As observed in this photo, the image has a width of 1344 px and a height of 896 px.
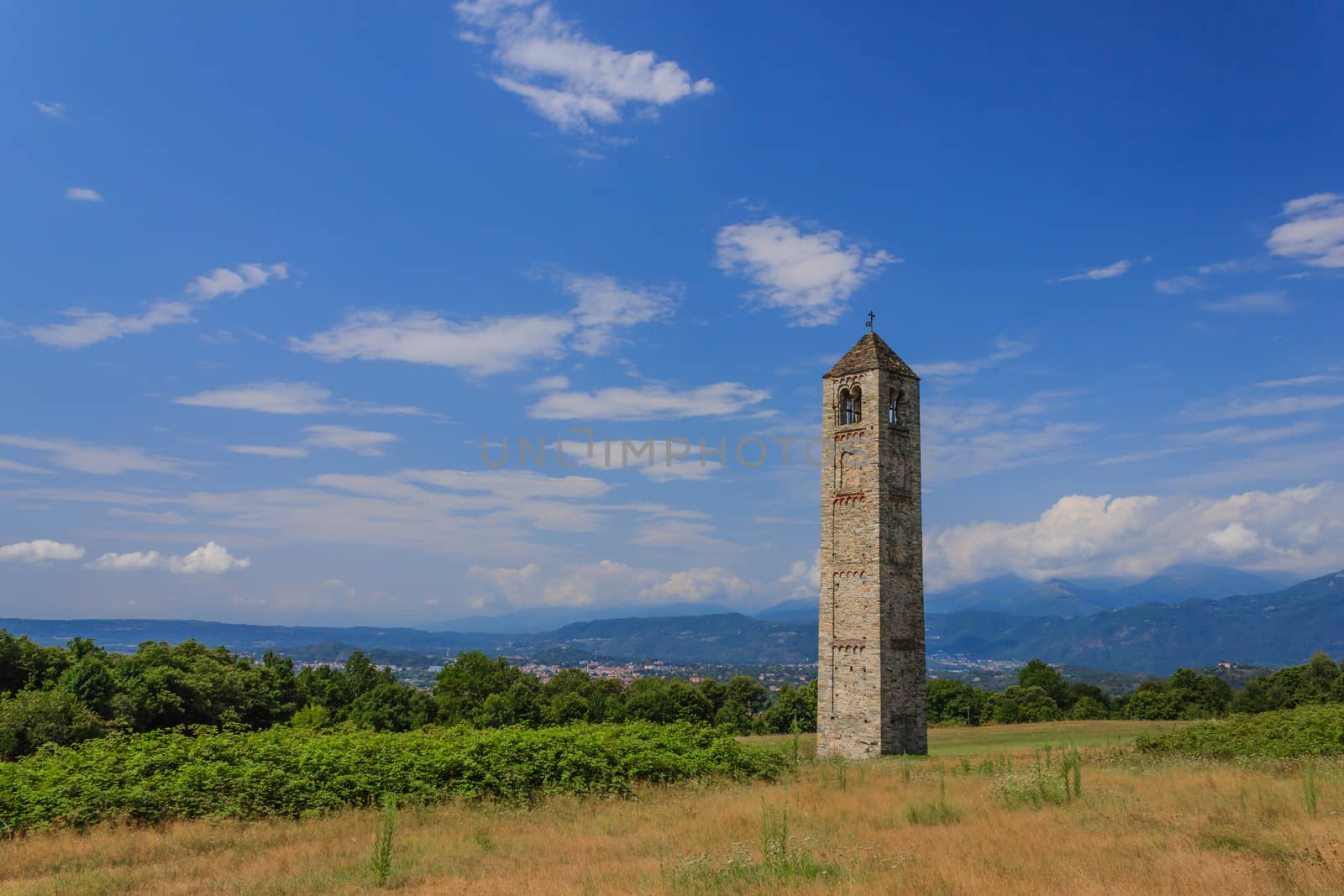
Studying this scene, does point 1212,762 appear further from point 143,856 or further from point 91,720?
point 91,720

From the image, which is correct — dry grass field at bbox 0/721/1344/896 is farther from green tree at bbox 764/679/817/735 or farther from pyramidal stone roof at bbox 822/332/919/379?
green tree at bbox 764/679/817/735

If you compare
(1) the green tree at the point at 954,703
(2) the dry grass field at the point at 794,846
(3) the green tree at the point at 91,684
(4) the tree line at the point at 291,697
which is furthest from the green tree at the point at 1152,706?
(3) the green tree at the point at 91,684

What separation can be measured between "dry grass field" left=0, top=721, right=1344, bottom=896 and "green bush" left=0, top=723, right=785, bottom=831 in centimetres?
68

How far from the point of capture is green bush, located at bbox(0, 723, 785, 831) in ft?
44.8

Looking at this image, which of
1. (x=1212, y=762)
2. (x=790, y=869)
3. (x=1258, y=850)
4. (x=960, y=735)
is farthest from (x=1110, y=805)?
(x=960, y=735)

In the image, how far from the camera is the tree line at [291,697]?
32.9 m

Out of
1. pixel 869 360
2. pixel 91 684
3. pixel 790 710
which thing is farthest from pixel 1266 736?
pixel 790 710

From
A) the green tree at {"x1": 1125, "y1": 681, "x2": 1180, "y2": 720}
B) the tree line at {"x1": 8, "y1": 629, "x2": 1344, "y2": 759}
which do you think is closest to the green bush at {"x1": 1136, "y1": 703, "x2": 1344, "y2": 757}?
the tree line at {"x1": 8, "y1": 629, "x2": 1344, "y2": 759}

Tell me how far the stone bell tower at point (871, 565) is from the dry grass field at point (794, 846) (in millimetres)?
13270

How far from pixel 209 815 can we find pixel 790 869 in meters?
10.3

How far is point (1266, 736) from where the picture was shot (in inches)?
854

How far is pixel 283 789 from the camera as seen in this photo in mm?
14695

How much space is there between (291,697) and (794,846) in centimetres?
6277

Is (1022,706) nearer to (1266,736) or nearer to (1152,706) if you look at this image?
(1152,706)
